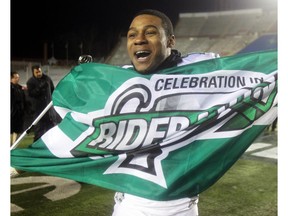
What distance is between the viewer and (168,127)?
142 cm

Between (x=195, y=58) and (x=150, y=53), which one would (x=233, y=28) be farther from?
(x=150, y=53)

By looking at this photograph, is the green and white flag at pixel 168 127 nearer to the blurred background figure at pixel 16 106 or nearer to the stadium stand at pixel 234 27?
the blurred background figure at pixel 16 106

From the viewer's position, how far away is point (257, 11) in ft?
30.5

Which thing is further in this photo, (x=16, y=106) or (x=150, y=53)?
(x=16, y=106)

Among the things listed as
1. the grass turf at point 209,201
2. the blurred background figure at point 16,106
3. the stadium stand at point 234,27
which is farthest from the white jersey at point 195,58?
the stadium stand at point 234,27

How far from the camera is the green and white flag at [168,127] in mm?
1361

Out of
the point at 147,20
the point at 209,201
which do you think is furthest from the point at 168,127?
the point at 209,201

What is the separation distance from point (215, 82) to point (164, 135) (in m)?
0.28

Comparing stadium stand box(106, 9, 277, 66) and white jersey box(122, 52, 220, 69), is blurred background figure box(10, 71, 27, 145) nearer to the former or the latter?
white jersey box(122, 52, 220, 69)

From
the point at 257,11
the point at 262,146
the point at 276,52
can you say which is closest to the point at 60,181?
the point at 276,52

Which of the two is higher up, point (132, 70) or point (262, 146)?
point (132, 70)

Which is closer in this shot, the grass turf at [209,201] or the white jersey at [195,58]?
the white jersey at [195,58]

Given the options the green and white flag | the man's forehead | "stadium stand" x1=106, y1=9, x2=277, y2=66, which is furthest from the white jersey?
"stadium stand" x1=106, y1=9, x2=277, y2=66
